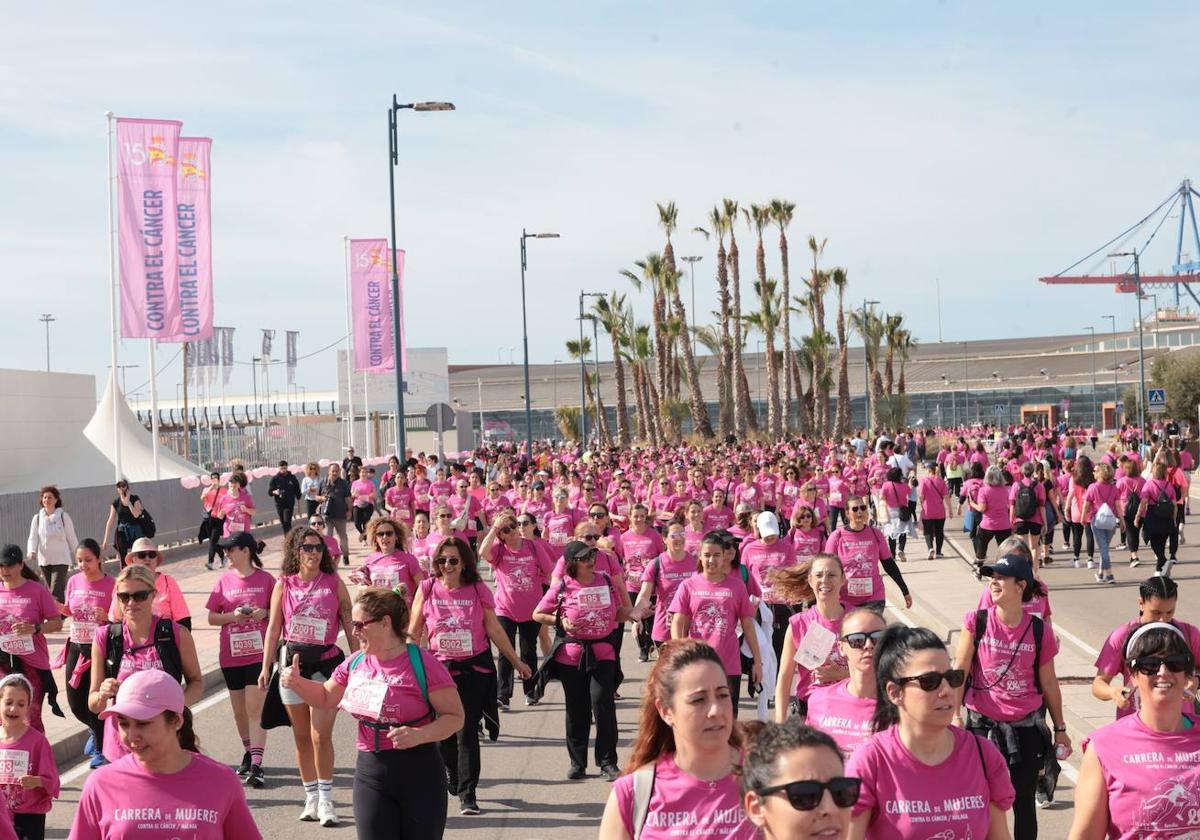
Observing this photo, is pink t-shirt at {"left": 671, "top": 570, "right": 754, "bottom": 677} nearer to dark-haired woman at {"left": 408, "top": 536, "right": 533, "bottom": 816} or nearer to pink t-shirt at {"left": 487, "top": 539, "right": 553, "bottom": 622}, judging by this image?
dark-haired woman at {"left": 408, "top": 536, "right": 533, "bottom": 816}

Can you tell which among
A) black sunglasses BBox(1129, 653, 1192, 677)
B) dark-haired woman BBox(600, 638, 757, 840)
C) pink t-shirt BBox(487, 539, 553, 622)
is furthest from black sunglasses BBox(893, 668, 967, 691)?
pink t-shirt BBox(487, 539, 553, 622)

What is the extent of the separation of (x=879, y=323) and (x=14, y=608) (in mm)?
79653

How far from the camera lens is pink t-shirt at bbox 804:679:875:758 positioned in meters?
5.52

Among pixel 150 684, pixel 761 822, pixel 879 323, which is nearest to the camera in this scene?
pixel 761 822

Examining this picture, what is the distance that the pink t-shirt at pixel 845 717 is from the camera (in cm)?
552

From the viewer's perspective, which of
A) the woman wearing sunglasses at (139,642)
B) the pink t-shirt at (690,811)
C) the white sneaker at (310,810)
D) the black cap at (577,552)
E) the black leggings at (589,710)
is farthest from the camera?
the black cap at (577,552)

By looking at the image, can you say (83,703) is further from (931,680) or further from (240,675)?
(931,680)

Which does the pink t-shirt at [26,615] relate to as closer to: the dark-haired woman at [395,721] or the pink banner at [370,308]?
the dark-haired woman at [395,721]

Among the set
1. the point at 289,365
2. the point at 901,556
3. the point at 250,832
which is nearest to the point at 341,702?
the point at 250,832

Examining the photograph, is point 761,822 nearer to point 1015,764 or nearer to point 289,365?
point 1015,764

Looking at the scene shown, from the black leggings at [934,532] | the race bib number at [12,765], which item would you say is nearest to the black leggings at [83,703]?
the race bib number at [12,765]

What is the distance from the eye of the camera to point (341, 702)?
6.63 metres

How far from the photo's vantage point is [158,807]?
4.45 m

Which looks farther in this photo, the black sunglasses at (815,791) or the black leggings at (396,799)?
the black leggings at (396,799)
